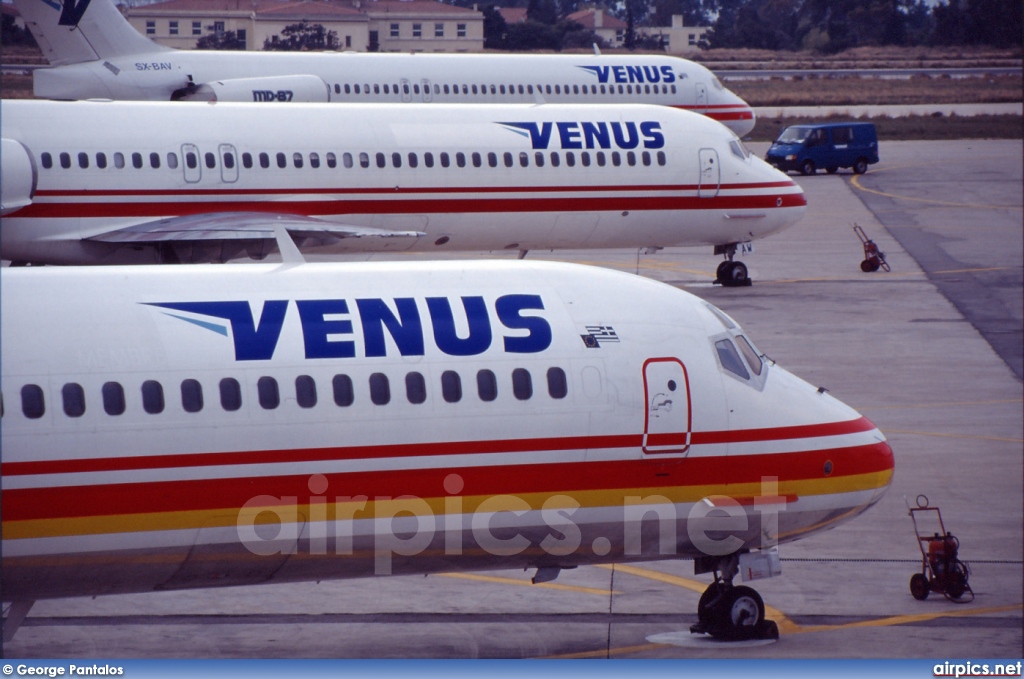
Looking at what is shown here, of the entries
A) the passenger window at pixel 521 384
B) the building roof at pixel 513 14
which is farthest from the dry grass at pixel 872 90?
the passenger window at pixel 521 384

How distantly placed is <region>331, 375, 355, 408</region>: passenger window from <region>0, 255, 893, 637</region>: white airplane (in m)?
0.02

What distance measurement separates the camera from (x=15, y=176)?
2617 cm

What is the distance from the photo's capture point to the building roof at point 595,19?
67.9m

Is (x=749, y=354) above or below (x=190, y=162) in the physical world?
above

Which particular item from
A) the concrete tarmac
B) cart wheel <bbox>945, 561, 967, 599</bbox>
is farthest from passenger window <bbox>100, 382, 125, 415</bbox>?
cart wheel <bbox>945, 561, 967, 599</bbox>

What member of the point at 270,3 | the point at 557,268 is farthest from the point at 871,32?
the point at 557,268

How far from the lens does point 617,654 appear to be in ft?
42.7

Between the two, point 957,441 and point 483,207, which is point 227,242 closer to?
point 483,207

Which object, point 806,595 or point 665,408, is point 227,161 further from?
point 665,408

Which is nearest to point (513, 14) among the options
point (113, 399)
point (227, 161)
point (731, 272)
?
point (731, 272)

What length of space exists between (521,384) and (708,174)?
20.5 metres

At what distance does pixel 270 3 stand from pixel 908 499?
47.7 m

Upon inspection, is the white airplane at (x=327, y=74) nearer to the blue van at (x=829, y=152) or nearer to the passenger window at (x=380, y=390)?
the blue van at (x=829, y=152)

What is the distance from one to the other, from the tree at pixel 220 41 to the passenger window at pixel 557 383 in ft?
158
